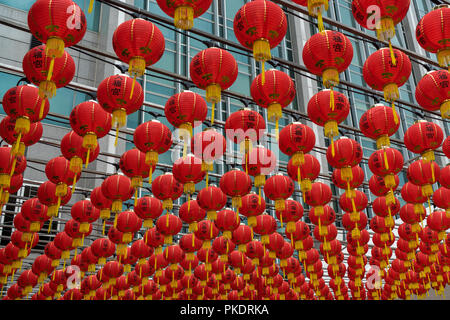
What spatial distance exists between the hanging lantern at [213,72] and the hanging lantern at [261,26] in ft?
1.66

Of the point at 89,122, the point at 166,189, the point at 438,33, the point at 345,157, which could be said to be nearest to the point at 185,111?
the point at 89,122

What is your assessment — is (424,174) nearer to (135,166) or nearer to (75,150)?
(135,166)

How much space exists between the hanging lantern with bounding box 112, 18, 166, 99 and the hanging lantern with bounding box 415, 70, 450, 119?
136 inches

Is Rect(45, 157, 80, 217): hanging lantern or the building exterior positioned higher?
the building exterior

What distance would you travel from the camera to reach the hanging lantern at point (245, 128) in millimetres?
5648

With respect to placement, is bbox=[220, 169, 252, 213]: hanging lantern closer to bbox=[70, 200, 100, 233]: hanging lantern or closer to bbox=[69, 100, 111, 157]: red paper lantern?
bbox=[69, 100, 111, 157]: red paper lantern

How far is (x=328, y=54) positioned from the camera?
14.4ft

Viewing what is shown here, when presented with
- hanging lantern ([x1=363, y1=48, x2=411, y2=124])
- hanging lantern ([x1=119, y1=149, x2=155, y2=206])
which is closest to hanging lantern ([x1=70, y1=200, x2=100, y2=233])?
hanging lantern ([x1=119, y1=149, x2=155, y2=206])

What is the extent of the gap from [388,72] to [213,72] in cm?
208

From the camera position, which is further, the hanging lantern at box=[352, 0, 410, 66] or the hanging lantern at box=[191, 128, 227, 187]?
the hanging lantern at box=[191, 128, 227, 187]

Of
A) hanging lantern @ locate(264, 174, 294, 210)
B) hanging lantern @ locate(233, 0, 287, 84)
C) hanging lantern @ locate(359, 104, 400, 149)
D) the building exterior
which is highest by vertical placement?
the building exterior

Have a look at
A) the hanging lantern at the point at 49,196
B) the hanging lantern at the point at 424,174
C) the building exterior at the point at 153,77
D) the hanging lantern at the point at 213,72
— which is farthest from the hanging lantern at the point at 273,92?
the building exterior at the point at 153,77

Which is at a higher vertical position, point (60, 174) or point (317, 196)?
point (60, 174)

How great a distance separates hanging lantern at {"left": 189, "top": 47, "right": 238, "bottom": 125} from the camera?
4.62m
